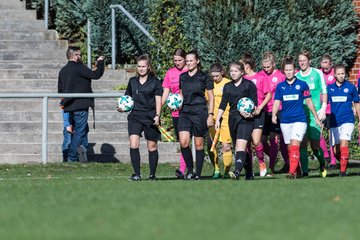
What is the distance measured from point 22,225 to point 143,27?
15276 mm

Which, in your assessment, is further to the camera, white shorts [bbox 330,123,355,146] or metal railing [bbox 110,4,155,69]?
metal railing [bbox 110,4,155,69]

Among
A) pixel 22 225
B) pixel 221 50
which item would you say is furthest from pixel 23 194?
pixel 221 50

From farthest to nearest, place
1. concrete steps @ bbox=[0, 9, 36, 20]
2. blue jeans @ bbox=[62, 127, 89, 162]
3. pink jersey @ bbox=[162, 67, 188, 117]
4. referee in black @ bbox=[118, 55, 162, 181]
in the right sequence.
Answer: concrete steps @ bbox=[0, 9, 36, 20] < blue jeans @ bbox=[62, 127, 89, 162] < pink jersey @ bbox=[162, 67, 188, 117] < referee in black @ bbox=[118, 55, 162, 181]

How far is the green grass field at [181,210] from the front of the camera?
9.57 m

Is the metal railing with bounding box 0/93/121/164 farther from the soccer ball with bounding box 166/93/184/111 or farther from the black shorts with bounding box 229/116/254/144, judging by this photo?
the black shorts with bounding box 229/116/254/144

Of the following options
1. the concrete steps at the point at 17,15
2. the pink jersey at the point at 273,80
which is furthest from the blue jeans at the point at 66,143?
the concrete steps at the point at 17,15

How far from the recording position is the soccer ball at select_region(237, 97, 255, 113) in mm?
17219

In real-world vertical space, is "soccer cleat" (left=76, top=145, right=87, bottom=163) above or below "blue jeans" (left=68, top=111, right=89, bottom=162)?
below

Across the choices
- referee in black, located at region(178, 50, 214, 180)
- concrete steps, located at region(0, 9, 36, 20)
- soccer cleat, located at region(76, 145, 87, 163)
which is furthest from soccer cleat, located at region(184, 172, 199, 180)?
concrete steps, located at region(0, 9, 36, 20)

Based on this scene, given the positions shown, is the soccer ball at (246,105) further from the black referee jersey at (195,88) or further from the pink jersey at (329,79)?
the pink jersey at (329,79)

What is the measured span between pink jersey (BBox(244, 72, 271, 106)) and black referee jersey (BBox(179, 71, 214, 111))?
1.16 m

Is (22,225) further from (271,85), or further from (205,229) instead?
(271,85)

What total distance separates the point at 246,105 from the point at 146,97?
149 cm

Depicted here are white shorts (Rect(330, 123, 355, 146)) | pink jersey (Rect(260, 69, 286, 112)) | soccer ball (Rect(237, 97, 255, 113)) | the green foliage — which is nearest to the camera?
soccer ball (Rect(237, 97, 255, 113))
